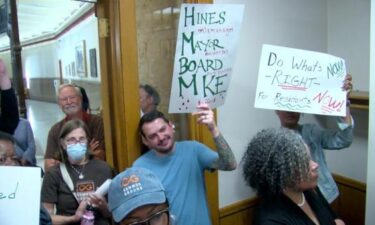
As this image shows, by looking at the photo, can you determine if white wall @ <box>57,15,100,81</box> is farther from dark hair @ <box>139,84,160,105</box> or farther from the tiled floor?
dark hair @ <box>139,84,160,105</box>

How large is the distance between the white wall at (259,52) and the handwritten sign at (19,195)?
4.26 ft

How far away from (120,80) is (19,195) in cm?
92

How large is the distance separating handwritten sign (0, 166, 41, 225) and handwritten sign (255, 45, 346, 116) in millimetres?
1087

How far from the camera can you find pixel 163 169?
5.87 feet

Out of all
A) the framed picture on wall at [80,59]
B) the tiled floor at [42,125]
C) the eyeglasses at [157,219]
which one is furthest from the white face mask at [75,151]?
the framed picture on wall at [80,59]

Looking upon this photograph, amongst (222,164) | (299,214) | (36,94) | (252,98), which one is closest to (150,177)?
(299,214)

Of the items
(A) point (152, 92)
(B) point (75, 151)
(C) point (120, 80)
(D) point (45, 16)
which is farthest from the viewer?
(D) point (45, 16)

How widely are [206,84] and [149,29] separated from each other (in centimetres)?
50

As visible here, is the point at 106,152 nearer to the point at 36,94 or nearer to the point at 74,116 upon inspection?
the point at 74,116

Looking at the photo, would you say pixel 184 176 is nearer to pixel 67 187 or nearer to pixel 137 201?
pixel 67 187

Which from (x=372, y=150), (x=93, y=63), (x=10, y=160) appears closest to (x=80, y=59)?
(x=93, y=63)

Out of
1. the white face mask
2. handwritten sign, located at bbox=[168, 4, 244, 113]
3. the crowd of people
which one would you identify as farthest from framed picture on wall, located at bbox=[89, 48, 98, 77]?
handwritten sign, located at bbox=[168, 4, 244, 113]

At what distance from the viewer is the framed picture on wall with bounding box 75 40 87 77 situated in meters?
7.20

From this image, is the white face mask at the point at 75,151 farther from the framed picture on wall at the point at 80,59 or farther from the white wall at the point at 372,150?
the framed picture on wall at the point at 80,59
